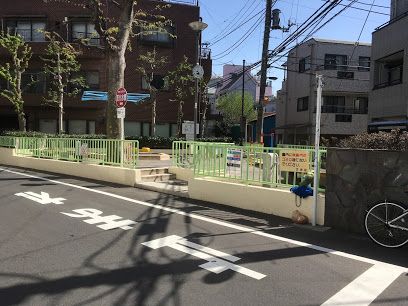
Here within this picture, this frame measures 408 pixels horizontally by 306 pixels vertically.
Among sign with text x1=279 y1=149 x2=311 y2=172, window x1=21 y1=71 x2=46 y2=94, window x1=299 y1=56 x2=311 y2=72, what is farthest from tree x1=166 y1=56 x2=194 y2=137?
sign with text x1=279 y1=149 x2=311 y2=172

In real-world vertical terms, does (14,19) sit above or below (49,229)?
above

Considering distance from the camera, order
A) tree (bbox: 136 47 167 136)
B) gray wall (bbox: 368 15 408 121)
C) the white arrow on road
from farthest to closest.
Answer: tree (bbox: 136 47 167 136) < gray wall (bbox: 368 15 408 121) < the white arrow on road

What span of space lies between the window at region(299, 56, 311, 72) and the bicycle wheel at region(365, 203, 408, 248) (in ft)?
98.6

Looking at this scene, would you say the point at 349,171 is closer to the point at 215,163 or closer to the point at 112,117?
the point at 215,163

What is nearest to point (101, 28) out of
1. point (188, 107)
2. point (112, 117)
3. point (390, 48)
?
point (112, 117)

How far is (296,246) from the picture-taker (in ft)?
21.0

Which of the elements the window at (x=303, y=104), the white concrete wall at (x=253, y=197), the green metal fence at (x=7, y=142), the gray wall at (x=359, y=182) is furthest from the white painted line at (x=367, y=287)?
the window at (x=303, y=104)

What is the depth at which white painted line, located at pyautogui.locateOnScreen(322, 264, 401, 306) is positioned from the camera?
14.3 ft

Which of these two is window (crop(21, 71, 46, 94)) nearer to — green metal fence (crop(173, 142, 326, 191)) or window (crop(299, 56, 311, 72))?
window (crop(299, 56, 311, 72))

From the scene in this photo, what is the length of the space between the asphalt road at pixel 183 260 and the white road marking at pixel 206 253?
0.01 meters

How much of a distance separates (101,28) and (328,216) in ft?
37.8

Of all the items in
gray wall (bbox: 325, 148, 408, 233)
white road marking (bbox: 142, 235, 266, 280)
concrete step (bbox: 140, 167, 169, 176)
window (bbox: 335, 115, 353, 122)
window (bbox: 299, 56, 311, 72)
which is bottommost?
white road marking (bbox: 142, 235, 266, 280)

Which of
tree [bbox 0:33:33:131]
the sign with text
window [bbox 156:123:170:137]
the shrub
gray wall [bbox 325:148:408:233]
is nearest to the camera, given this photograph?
gray wall [bbox 325:148:408:233]

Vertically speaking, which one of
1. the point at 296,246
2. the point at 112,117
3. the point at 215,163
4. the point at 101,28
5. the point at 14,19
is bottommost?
the point at 296,246
